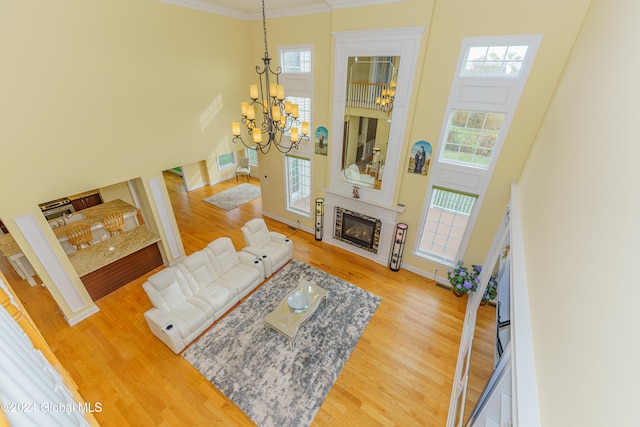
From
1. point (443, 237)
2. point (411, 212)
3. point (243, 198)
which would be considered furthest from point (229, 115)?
point (443, 237)

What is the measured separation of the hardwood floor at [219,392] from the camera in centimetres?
363

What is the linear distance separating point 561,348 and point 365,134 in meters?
5.21

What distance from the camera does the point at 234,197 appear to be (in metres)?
10.1

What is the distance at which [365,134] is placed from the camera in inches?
229

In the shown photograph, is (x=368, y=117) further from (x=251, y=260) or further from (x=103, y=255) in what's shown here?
(x=103, y=255)

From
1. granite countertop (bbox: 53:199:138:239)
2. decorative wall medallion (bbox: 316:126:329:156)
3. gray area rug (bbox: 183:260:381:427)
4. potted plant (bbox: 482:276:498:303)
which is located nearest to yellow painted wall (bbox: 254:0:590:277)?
decorative wall medallion (bbox: 316:126:329:156)

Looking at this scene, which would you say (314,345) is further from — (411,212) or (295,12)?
(295,12)

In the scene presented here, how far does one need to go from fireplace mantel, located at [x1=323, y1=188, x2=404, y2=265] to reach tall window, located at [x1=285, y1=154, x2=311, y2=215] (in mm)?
958

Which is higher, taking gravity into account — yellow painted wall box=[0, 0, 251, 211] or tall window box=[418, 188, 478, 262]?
yellow painted wall box=[0, 0, 251, 211]

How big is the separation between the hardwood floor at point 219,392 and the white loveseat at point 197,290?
510 millimetres

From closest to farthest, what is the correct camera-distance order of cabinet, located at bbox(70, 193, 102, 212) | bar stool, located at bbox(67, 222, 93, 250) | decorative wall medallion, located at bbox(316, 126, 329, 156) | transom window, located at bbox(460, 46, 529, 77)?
1. transom window, located at bbox(460, 46, 529, 77)
2. bar stool, located at bbox(67, 222, 93, 250)
3. decorative wall medallion, located at bbox(316, 126, 329, 156)
4. cabinet, located at bbox(70, 193, 102, 212)

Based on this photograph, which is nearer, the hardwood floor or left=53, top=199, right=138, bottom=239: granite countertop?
the hardwood floor

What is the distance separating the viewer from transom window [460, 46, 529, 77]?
154 inches

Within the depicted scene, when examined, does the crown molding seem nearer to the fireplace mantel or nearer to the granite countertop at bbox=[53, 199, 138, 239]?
the fireplace mantel
